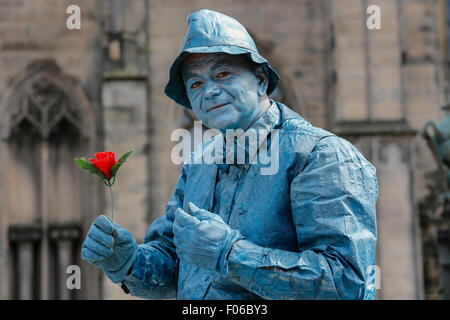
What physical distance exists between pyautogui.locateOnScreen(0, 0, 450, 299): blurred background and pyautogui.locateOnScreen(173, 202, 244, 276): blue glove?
30.6ft

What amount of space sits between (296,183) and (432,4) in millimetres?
10874

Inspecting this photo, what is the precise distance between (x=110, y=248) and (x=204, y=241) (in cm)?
28

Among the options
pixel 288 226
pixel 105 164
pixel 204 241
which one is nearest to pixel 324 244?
pixel 288 226

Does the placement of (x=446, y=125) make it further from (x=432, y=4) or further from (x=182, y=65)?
(x=182, y=65)

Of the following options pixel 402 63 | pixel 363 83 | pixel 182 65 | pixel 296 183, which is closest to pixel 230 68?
pixel 182 65

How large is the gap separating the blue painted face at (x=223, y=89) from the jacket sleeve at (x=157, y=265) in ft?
1.30

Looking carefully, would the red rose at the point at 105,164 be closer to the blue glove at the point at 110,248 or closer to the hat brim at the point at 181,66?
the blue glove at the point at 110,248

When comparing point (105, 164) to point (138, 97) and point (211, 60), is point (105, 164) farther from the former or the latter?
point (138, 97)

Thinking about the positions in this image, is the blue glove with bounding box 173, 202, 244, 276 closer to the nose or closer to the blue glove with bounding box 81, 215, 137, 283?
the blue glove with bounding box 81, 215, 137, 283

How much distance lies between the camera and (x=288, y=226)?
2.42 meters

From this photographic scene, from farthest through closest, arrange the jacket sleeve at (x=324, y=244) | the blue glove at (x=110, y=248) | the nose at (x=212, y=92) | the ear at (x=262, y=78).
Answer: the ear at (x=262, y=78)
the nose at (x=212, y=92)
the blue glove at (x=110, y=248)
the jacket sleeve at (x=324, y=244)

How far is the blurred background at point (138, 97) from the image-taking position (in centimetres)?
1170

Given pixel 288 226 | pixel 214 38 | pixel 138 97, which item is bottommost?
pixel 288 226

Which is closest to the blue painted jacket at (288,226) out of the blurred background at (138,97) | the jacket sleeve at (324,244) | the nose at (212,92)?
the jacket sleeve at (324,244)
